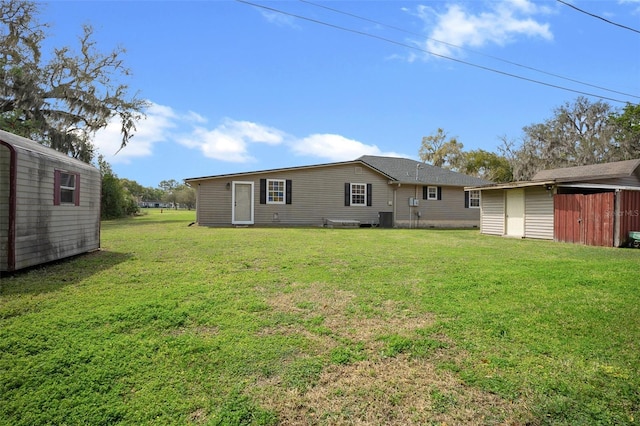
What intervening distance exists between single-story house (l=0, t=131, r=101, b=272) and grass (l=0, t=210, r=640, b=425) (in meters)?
0.48

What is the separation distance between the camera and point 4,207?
5391 millimetres

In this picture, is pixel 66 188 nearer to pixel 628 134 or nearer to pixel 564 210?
pixel 564 210

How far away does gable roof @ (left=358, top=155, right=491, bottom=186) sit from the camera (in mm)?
20309

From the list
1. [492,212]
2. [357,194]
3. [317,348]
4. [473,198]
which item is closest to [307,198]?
[357,194]

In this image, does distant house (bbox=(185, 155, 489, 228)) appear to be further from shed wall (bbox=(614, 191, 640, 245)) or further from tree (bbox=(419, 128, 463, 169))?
tree (bbox=(419, 128, 463, 169))

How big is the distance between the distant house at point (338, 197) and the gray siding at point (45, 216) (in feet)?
29.2

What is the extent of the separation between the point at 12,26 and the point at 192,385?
87.2 feet

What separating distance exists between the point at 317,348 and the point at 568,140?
42630mm

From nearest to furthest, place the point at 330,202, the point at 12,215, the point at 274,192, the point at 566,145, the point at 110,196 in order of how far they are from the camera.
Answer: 1. the point at 12,215
2. the point at 274,192
3. the point at 330,202
4. the point at 110,196
5. the point at 566,145

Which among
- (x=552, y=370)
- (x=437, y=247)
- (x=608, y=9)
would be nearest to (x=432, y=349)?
(x=552, y=370)

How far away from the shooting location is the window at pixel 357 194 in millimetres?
19016

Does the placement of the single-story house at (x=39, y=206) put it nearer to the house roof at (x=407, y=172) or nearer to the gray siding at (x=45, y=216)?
the gray siding at (x=45, y=216)

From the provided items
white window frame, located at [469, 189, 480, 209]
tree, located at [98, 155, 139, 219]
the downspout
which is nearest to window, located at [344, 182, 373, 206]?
white window frame, located at [469, 189, 480, 209]

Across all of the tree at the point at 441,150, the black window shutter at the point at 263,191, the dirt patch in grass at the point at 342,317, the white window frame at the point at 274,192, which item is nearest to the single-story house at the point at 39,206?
the dirt patch in grass at the point at 342,317
